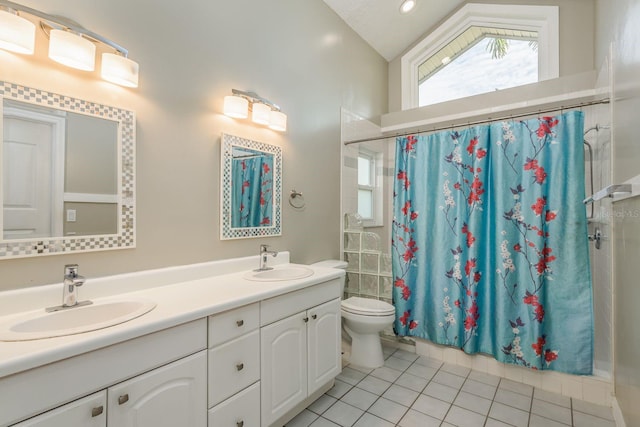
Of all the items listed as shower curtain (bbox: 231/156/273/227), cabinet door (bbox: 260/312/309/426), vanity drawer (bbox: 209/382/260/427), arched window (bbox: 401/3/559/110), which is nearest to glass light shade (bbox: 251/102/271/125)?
shower curtain (bbox: 231/156/273/227)

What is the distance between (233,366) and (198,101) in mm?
1378

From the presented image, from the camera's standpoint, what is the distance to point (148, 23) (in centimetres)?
147

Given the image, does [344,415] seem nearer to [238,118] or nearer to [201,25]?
[238,118]

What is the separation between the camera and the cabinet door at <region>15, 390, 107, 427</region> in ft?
2.68

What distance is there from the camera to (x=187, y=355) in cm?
115

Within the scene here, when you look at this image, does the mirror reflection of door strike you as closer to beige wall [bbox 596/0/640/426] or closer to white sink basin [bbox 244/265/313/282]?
white sink basin [bbox 244/265/313/282]

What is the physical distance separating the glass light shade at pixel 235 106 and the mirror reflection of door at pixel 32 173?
0.78 meters

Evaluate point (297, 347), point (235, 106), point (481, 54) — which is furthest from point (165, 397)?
point (481, 54)

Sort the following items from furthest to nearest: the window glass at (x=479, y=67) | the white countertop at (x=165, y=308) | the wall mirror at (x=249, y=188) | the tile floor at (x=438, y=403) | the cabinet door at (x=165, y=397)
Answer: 1. the window glass at (x=479, y=67)
2. the wall mirror at (x=249, y=188)
3. the tile floor at (x=438, y=403)
4. the cabinet door at (x=165, y=397)
5. the white countertop at (x=165, y=308)

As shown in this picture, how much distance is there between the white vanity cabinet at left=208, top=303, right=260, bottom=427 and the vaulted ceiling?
2.66 m

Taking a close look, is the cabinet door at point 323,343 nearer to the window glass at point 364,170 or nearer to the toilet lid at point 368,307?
the toilet lid at point 368,307

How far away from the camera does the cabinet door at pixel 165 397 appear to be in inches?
38.1

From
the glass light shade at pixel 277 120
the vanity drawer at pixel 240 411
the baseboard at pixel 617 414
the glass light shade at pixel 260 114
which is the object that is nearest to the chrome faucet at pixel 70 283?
the vanity drawer at pixel 240 411

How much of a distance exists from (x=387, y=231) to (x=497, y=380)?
1.62 meters
